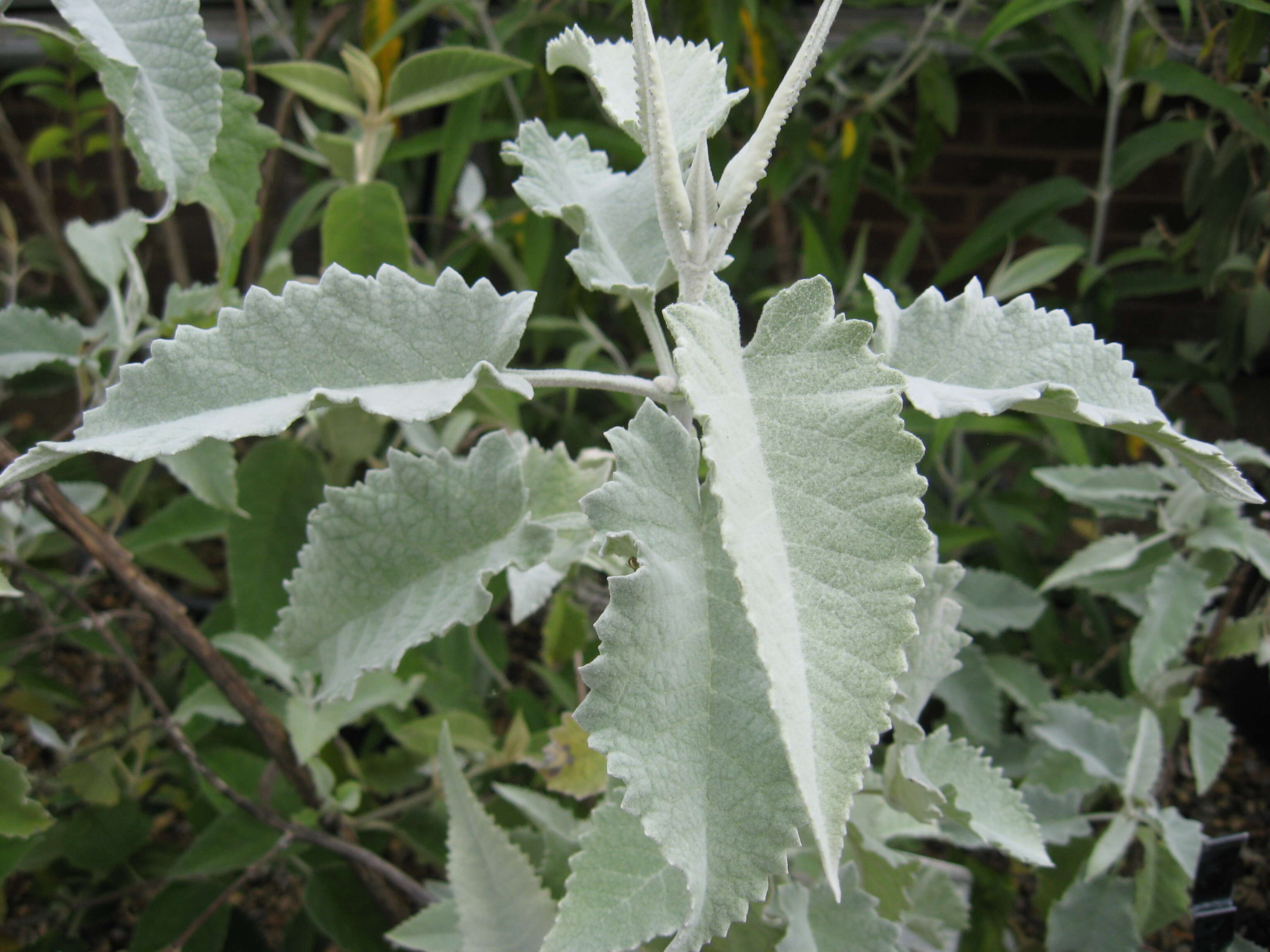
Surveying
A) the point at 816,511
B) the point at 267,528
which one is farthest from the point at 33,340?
the point at 816,511

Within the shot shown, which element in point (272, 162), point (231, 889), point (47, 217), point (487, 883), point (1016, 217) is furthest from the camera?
point (47, 217)

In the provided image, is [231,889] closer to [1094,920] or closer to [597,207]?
[597,207]

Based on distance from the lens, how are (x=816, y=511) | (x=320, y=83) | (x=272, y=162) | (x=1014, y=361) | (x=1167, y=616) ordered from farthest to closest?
1. (x=272, y=162)
2. (x=320, y=83)
3. (x=1167, y=616)
4. (x=1014, y=361)
5. (x=816, y=511)

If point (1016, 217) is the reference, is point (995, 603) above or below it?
below

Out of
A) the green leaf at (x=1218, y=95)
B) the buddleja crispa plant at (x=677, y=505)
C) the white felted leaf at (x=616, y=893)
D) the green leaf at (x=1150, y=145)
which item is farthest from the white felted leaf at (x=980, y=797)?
the green leaf at (x=1150, y=145)

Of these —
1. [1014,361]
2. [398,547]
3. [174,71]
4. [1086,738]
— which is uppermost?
[174,71]

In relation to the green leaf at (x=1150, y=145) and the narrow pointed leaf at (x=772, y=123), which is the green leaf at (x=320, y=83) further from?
the green leaf at (x=1150, y=145)

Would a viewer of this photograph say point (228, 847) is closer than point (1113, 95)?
Yes

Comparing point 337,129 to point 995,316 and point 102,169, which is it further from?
point 995,316
